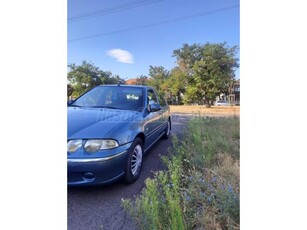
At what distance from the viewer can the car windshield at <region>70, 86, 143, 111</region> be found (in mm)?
2453

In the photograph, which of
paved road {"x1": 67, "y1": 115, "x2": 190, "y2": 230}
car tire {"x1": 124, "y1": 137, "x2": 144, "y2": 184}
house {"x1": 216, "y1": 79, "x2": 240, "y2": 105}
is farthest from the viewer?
car tire {"x1": 124, "y1": 137, "x2": 144, "y2": 184}

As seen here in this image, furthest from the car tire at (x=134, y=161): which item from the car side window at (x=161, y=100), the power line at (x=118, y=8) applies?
the car side window at (x=161, y=100)

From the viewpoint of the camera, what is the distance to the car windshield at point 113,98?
8.05ft

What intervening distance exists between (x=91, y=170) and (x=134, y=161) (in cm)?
56

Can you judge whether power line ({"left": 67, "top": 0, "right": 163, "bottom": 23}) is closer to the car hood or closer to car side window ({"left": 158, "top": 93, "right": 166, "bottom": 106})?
the car hood

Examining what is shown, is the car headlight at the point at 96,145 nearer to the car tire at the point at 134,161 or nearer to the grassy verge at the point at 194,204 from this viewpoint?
the car tire at the point at 134,161

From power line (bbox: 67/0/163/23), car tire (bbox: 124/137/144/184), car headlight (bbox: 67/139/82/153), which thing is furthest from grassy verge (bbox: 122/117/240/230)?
power line (bbox: 67/0/163/23)

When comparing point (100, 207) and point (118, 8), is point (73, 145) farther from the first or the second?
point (118, 8)

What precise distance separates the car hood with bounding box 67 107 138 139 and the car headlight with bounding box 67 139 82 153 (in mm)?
35

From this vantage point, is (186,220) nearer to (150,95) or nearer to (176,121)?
(150,95)
